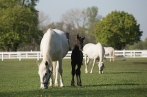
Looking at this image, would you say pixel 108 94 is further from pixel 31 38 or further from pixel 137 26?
pixel 137 26

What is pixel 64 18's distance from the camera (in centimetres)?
10750

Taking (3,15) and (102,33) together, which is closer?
(3,15)

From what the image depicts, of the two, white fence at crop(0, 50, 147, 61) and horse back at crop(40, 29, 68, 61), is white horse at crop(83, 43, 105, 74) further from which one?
white fence at crop(0, 50, 147, 61)

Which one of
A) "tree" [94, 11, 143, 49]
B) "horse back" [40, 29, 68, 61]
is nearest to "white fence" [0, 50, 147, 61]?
"tree" [94, 11, 143, 49]

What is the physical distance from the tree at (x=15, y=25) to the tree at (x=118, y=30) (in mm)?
22443

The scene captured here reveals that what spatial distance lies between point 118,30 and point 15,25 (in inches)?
1117

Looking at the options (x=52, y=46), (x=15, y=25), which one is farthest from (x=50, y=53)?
(x=15, y=25)

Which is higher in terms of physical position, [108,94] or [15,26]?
[15,26]

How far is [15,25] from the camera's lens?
8219 centimetres

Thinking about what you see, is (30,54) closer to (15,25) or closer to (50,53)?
(15,25)

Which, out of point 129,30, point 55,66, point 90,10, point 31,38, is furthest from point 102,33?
point 55,66

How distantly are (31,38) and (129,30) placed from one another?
27.4 meters

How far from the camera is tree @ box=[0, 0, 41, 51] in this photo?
80.4 meters

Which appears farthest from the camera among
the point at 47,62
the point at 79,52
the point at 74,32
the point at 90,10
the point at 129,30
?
the point at 90,10
